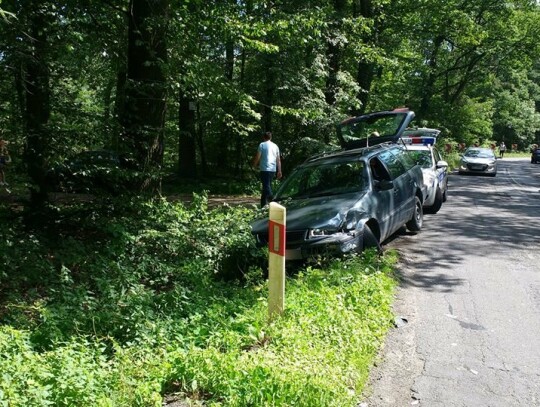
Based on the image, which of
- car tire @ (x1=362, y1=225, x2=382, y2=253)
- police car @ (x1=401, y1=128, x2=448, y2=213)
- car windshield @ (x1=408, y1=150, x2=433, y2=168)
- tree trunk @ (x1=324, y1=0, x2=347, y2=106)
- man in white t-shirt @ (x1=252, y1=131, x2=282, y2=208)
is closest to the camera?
car tire @ (x1=362, y1=225, x2=382, y2=253)

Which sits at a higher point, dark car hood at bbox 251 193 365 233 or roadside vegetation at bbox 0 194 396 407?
dark car hood at bbox 251 193 365 233

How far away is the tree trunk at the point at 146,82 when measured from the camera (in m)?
8.13

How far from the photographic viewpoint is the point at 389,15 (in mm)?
22500

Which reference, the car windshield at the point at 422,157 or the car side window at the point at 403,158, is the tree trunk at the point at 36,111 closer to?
the car side window at the point at 403,158

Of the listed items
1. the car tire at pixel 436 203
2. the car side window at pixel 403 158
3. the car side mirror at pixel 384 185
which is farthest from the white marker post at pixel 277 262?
the car tire at pixel 436 203

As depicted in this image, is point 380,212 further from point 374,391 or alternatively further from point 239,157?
point 239,157

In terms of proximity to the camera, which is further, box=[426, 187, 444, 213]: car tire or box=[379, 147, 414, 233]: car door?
box=[426, 187, 444, 213]: car tire

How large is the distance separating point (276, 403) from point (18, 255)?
484 centimetres

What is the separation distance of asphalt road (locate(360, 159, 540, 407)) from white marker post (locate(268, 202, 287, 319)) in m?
1.05

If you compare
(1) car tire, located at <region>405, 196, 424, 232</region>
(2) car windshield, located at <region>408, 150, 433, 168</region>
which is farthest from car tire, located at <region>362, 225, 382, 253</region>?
(2) car windshield, located at <region>408, 150, 433, 168</region>

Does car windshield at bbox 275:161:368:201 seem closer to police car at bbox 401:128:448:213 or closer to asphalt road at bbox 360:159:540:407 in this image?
asphalt road at bbox 360:159:540:407

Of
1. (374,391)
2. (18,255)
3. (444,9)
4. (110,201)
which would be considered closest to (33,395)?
(374,391)

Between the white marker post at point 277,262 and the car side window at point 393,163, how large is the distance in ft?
15.4

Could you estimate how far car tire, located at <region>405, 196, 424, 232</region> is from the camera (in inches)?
392
